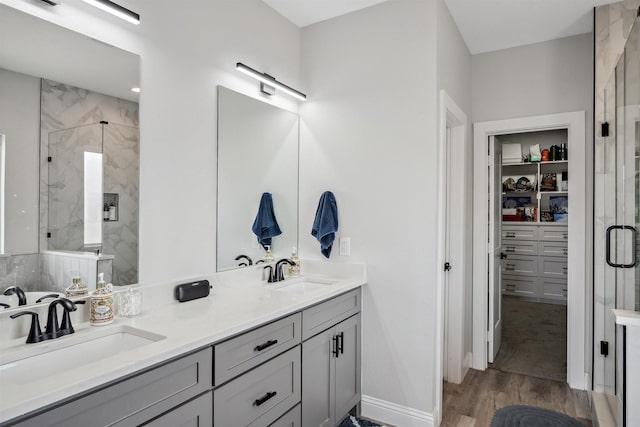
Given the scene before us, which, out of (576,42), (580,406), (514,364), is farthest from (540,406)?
(576,42)

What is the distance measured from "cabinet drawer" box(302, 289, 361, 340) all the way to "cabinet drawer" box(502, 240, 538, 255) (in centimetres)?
435

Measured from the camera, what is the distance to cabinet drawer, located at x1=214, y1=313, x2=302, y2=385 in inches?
60.2

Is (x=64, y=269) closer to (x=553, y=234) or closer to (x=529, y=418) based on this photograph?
(x=529, y=418)

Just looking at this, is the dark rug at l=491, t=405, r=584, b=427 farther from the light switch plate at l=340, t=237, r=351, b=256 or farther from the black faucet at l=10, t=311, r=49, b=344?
the black faucet at l=10, t=311, r=49, b=344

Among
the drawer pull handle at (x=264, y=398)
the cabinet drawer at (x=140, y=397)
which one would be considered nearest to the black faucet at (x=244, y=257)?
the drawer pull handle at (x=264, y=398)

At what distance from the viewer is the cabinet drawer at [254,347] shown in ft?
5.02

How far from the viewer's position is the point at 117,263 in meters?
1.76

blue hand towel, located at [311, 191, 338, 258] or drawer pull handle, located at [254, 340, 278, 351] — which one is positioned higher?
blue hand towel, located at [311, 191, 338, 258]

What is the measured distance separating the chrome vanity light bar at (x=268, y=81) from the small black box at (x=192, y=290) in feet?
4.21

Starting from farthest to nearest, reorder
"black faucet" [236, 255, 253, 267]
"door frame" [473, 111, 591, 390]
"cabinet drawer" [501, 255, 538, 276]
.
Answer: "cabinet drawer" [501, 255, 538, 276], "door frame" [473, 111, 591, 390], "black faucet" [236, 255, 253, 267]

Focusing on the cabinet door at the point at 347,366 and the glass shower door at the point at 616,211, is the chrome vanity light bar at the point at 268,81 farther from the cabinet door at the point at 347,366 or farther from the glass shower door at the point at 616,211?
the glass shower door at the point at 616,211

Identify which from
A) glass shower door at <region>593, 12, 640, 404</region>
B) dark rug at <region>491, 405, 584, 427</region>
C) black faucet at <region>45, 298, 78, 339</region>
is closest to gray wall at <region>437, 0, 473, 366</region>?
dark rug at <region>491, 405, 584, 427</region>

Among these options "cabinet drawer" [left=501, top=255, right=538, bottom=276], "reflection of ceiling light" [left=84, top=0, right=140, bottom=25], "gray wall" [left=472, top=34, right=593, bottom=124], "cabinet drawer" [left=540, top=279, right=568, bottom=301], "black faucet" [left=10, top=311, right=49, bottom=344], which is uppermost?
"gray wall" [left=472, top=34, right=593, bottom=124]

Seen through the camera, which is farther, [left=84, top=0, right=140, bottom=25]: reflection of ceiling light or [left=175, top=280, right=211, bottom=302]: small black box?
[left=175, top=280, right=211, bottom=302]: small black box
